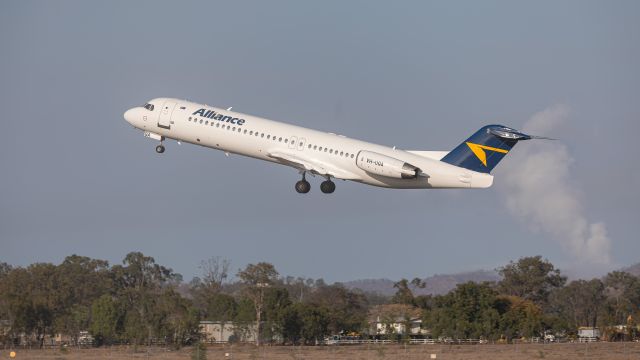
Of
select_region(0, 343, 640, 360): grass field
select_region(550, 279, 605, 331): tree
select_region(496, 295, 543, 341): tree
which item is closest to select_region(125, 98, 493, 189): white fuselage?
select_region(0, 343, 640, 360): grass field

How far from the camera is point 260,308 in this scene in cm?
9119

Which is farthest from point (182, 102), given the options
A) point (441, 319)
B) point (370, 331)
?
point (370, 331)

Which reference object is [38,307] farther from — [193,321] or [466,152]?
[466,152]

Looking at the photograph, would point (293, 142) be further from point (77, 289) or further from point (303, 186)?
point (77, 289)

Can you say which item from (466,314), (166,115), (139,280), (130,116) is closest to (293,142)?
(166,115)

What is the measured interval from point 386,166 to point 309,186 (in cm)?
728

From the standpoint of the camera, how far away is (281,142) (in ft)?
209

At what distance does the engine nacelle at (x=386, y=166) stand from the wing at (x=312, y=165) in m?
1.82

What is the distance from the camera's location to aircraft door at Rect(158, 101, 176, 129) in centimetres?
6775

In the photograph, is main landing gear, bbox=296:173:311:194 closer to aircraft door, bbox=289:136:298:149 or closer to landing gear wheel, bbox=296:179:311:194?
landing gear wheel, bbox=296:179:311:194

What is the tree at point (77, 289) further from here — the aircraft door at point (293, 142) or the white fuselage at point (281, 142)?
the aircraft door at point (293, 142)

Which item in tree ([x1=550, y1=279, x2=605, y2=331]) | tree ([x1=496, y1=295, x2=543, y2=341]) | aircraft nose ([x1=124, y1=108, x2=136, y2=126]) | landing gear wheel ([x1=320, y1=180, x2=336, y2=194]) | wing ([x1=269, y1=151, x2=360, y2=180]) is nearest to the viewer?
wing ([x1=269, y1=151, x2=360, y2=180])

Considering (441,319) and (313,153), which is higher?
(313,153)

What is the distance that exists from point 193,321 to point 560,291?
79425 millimetres
